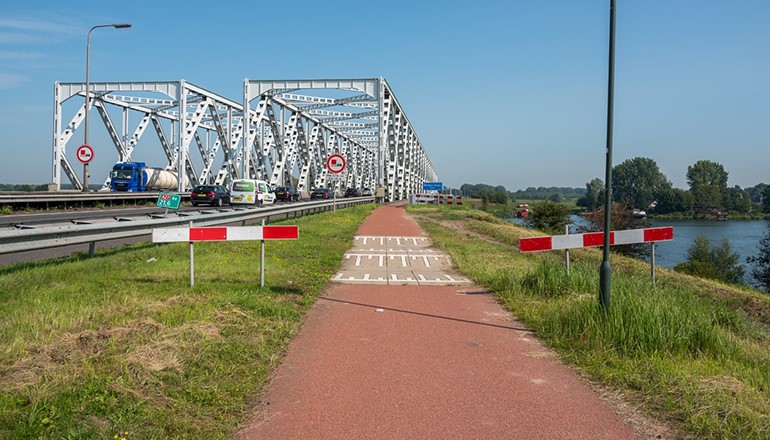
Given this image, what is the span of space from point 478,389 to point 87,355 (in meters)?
3.50

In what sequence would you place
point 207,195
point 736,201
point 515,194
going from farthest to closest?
1. point 515,194
2. point 736,201
3. point 207,195

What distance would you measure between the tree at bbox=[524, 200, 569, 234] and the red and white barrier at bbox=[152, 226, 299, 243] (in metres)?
38.9

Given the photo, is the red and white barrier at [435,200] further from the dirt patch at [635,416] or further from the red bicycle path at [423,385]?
the dirt patch at [635,416]

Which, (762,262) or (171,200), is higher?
(171,200)

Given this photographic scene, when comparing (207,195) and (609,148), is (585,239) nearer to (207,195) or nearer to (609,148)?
(609,148)

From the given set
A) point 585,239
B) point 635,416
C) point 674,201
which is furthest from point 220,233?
point 674,201

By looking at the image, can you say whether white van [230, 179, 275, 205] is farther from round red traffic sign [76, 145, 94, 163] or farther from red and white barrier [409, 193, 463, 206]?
red and white barrier [409, 193, 463, 206]

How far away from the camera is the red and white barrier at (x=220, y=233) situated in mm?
9289

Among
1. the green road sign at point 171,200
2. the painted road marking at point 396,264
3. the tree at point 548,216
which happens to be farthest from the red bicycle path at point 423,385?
the tree at point 548,216

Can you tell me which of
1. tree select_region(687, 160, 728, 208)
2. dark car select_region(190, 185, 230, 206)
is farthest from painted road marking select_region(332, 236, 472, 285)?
tree select_region(687, 160, 728, 208)

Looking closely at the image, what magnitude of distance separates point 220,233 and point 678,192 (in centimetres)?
6336

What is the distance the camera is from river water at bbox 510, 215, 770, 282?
138 ft

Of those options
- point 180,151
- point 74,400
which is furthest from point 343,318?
point 180,151

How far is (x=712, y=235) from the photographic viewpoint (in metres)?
47.7
